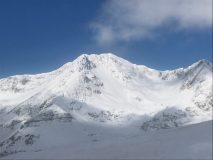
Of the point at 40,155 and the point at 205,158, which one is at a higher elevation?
the point at 40,155

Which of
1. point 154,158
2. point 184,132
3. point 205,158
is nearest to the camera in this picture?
point 205,158

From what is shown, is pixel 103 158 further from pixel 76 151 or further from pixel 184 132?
pixel 184 132

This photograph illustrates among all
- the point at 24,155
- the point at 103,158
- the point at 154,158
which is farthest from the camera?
the point at 24,155

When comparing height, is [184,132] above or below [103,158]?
above

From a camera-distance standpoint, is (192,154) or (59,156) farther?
(59,156)

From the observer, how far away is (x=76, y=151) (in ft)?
116

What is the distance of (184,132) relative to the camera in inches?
1367

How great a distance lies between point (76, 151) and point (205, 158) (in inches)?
411

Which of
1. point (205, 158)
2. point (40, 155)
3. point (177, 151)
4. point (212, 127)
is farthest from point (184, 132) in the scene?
point (40, 155)

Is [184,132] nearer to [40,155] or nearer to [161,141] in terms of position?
[161,141]

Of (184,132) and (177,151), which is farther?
(184,132)

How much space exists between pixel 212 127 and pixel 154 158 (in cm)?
551

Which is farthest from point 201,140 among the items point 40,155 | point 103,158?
point 40,155

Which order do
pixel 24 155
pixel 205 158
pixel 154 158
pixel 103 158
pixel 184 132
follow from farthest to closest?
1. pixel 24 155
2. pixel 184 132
3. pixel 103 158
4. pixel 154 158
5. pixel 205 158
